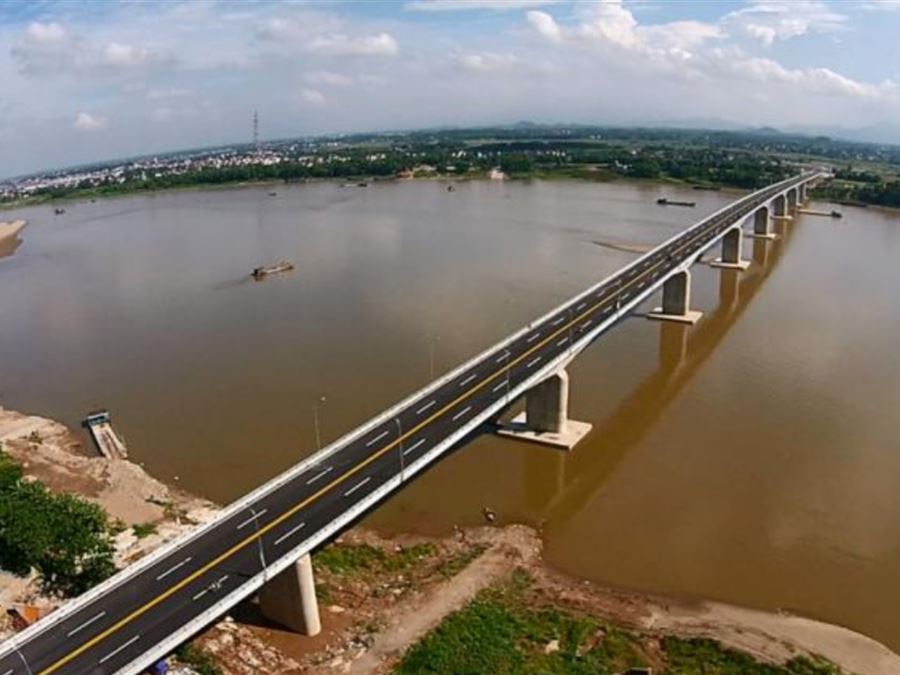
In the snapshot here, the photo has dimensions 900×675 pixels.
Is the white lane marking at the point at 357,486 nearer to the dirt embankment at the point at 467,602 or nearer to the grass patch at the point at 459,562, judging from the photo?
the dirt embankment at the point at 467,602

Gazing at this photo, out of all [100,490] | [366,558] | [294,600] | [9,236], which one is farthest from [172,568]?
[9,236]

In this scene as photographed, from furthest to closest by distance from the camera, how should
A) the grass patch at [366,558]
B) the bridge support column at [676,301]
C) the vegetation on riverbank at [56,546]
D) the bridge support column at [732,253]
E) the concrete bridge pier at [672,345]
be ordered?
the bridge support column at [732,253]
the bridge support column at [676,301]
the concrete bridge pier at [672,345]
the grass patch at [366,558]
the vegetation on riverbank at [56,546]

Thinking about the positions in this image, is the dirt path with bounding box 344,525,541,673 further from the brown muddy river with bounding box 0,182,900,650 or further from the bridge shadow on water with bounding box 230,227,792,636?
the bridge shadow on water with bounding box 230,227,792,636

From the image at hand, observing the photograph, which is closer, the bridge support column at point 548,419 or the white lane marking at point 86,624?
the white lane marking at point 86,624

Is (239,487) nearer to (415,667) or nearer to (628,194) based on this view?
(415,667)

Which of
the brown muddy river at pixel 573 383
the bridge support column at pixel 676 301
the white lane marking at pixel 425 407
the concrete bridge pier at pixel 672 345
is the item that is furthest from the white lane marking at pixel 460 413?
the bridge support column at pixel 676 301

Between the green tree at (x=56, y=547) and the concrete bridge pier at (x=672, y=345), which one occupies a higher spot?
the concrete bridge pier at (x=672, y=345)
